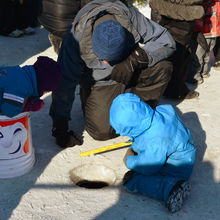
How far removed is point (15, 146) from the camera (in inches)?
102

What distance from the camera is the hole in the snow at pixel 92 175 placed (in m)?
2.86

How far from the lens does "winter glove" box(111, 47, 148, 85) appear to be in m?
3.00

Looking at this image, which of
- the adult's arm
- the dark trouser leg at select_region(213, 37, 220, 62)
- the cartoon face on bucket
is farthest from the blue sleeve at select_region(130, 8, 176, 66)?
the dark trouser leg at select_region(213, 37, 220, 62)

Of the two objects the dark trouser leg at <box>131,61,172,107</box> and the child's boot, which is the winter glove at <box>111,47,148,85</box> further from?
the child's boot

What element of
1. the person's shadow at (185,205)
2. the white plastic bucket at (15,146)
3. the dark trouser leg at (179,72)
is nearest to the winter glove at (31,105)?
the white plastic bucket at (15,146)

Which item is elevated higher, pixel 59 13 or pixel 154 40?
pixel 154 40

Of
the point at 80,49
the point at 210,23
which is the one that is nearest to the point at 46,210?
the point at 80,49

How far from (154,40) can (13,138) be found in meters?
1.57

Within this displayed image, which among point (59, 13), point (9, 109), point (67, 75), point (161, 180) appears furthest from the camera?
point (59, 13)

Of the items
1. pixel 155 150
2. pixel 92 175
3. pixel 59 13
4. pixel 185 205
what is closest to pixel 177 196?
pixel 185 205

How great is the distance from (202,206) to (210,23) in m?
2.60

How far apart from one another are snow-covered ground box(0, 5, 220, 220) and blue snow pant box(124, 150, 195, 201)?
0.22ft

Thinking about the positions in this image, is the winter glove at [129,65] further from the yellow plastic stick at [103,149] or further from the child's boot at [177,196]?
the child's boot at [177,196]

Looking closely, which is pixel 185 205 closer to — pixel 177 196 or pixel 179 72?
pixel 177 196
